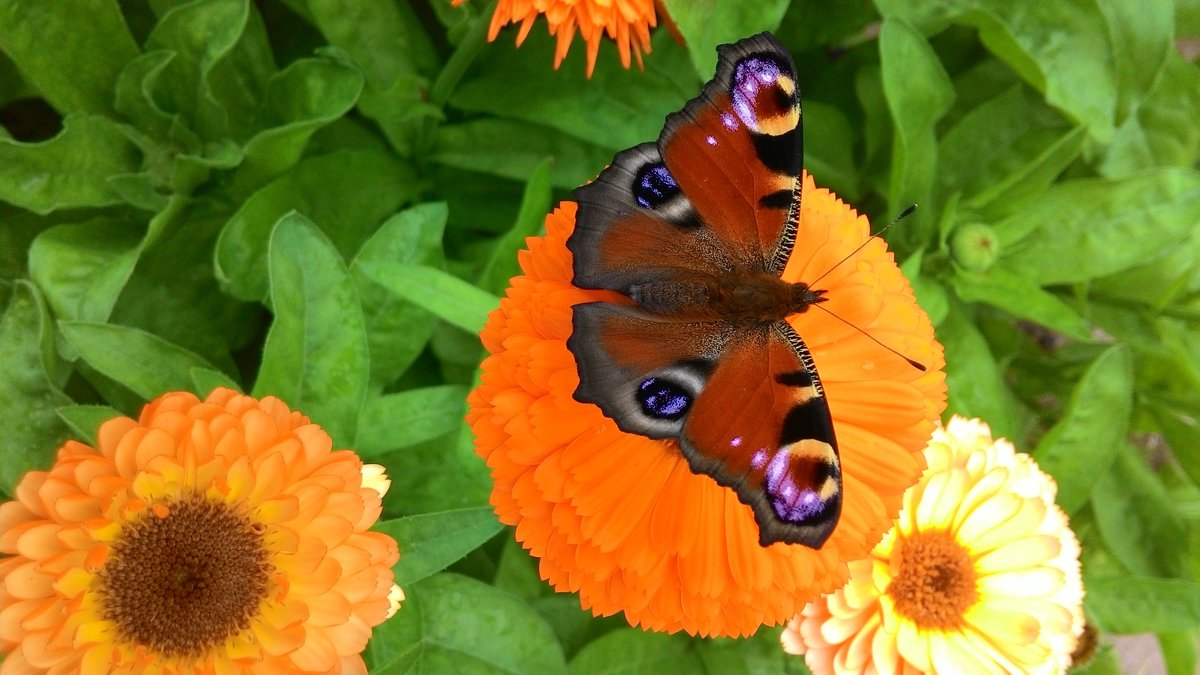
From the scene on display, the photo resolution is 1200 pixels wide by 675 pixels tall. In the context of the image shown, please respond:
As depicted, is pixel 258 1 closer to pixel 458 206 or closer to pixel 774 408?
pixel 458 206

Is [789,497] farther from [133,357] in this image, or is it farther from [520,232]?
[133,357]

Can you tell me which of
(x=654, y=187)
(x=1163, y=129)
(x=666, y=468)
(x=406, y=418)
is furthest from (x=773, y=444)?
(x=1163, y=129)

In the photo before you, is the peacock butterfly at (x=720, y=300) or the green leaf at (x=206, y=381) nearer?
the peacock butterfly at (x=720, y=300)

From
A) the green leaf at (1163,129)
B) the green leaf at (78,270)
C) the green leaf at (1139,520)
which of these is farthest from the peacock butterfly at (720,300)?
the green leaf at (1139,520)

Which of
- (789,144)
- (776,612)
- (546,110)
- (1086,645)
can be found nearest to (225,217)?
(546,110)

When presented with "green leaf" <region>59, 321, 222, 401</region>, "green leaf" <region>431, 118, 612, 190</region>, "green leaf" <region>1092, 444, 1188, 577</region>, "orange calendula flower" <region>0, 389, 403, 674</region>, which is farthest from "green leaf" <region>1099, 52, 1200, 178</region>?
"green leaf" <region>59, 321, 222, 401</region>

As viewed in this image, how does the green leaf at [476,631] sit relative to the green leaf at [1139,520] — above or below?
above

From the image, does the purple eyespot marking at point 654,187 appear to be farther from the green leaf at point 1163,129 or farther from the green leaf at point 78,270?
the green leaf at point 1163,129
